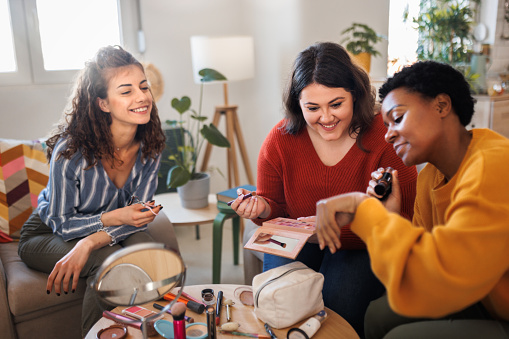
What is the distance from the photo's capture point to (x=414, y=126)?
105 cm

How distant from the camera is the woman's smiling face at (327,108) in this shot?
147 cm

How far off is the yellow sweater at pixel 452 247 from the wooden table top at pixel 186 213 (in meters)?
1.33

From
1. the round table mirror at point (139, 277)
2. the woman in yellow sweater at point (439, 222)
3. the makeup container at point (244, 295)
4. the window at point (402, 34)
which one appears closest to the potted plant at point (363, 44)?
the window at point (402, 34)

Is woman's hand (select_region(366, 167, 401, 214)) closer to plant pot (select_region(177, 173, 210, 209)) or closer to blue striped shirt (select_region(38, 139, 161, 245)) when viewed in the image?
blue striped shirt (select_region(38, 139, 161, 245))

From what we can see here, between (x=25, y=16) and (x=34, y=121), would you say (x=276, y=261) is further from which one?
(x=25, y=16)

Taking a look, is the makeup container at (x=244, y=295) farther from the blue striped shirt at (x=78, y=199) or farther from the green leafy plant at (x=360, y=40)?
the green leafy plant at (x=360, y=40)

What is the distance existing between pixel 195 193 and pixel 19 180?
2.65 feet

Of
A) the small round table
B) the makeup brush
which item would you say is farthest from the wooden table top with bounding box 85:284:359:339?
the small round table

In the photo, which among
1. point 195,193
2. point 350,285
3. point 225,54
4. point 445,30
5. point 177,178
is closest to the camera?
point 350,285

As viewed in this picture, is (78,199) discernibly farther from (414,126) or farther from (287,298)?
(414,126)

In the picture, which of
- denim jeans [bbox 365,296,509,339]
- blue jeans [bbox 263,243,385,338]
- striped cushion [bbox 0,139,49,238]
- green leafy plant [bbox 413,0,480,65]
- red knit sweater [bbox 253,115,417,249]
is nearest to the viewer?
denim jeans [bbox 365,296,509,339]

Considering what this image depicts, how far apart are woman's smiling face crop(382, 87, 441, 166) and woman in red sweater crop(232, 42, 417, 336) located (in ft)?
1.32

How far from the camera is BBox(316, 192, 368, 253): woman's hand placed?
1.01 m

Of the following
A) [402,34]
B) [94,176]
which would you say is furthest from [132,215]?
[402,34]
